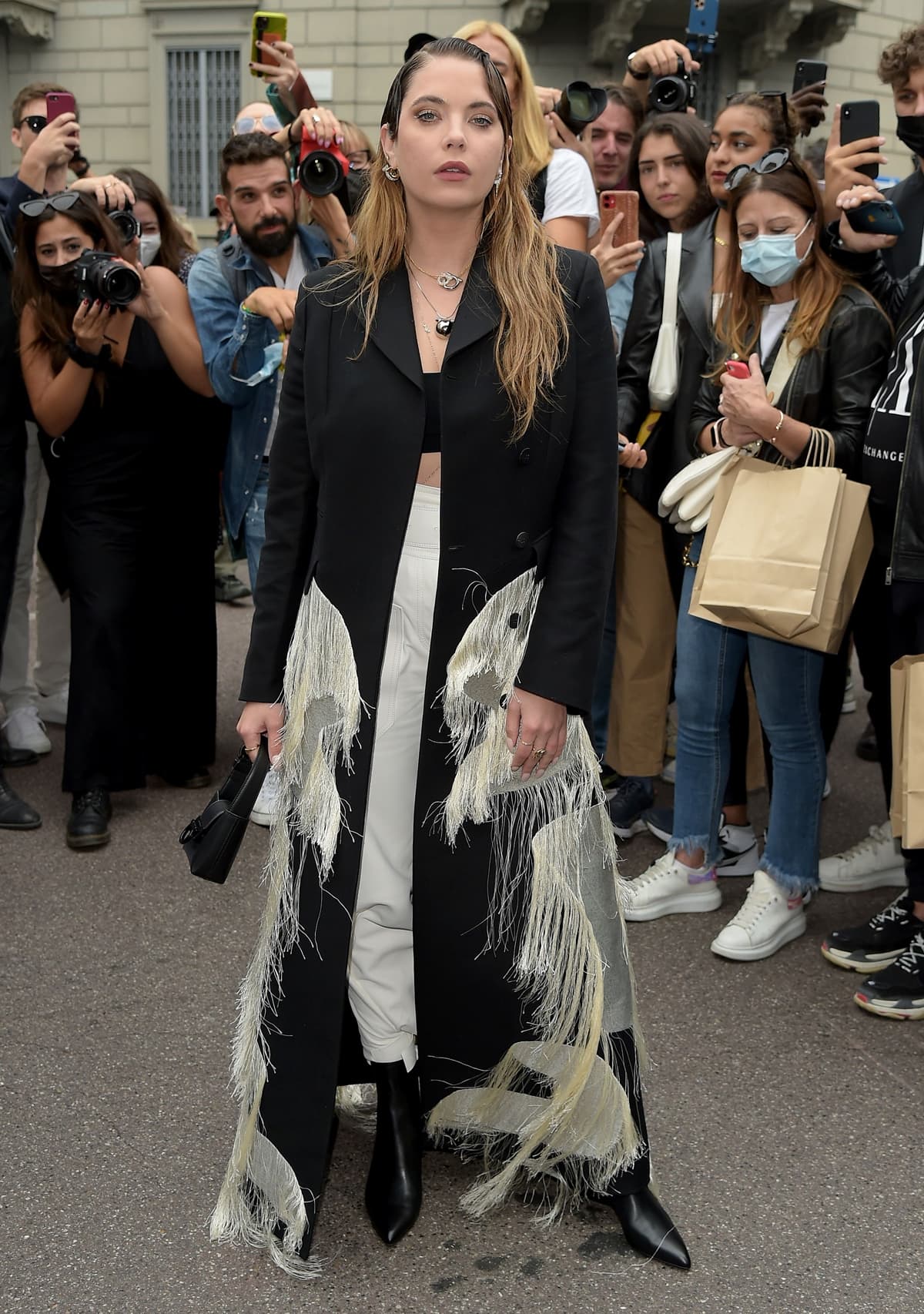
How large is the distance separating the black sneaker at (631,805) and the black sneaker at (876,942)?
91 cm

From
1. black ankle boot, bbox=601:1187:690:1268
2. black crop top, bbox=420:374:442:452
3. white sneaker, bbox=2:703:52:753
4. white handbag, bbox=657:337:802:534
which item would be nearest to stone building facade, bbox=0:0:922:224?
white sneaker, bbox=2:703:52:753

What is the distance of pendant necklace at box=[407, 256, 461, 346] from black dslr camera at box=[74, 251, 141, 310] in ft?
6.42

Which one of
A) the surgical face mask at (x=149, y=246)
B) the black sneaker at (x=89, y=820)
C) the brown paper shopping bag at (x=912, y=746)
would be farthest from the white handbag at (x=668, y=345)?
the surgical face mask at (x=149, y=246)

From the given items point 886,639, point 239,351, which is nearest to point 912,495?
point 886,639

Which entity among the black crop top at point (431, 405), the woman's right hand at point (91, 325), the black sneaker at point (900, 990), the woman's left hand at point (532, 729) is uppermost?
the woman's right hand at point (91, 325)

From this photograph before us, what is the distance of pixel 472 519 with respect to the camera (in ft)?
7.44

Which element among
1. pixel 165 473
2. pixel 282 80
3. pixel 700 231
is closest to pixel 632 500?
pixel 700 231

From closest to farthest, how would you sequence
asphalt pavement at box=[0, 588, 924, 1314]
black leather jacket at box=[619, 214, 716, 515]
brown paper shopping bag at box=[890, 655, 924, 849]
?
asphalt pavement at box=[0, 588, 924, 1314], brown paper shopping bag at box=[890, 655, 924, 849], black leather jacket at box=[619, 214, 716, 515]

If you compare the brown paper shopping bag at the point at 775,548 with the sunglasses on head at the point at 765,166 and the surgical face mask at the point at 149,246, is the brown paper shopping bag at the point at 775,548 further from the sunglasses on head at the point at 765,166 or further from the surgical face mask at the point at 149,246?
the surgical face mask at the point at 149,246

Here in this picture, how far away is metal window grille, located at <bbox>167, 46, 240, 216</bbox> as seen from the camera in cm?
1534

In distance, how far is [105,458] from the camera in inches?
176

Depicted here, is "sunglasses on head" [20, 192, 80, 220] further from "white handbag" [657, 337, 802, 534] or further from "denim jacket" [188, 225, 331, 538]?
"white handbag" [657, 337, 802, 534]

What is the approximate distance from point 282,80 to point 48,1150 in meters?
3.52

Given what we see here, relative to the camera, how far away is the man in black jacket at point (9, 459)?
4324mm
